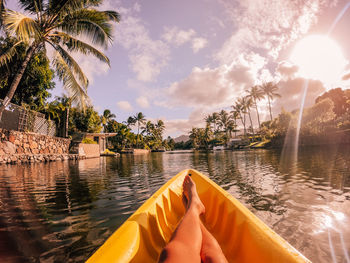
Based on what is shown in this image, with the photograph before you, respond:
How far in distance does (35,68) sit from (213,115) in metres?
57.4

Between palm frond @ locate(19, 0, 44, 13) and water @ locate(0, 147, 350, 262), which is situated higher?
palm frond @ locate(19, 0, 44, 13)

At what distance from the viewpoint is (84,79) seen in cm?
819

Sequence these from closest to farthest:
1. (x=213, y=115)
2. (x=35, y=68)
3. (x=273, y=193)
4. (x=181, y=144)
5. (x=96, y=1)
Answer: (x=273, y=193) < (x=96, y=1) < (x=35, y=68) < (x=213, y=115) < (x=181, y=144)

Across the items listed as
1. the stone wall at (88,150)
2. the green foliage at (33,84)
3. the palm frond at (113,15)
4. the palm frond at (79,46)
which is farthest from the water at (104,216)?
the stone wall at (88,150)

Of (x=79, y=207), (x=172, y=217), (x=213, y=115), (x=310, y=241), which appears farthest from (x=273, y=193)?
(x=213, y=115)

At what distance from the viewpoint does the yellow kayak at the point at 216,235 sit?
982 millimetres

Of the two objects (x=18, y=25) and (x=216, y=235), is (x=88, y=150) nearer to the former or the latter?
(x=18, y=25)

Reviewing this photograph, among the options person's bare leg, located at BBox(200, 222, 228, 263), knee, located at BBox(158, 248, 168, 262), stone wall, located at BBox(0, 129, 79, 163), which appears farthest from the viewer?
stone wall, located at BBox(0, 129, 79, 163)

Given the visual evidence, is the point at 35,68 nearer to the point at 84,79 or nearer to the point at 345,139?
the point at 84,79

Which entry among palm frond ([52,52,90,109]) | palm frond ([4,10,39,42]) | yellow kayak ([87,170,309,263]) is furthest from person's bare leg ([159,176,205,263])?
palm frond ([52,52,90,109])

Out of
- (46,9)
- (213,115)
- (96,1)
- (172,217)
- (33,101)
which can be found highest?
(213,115)

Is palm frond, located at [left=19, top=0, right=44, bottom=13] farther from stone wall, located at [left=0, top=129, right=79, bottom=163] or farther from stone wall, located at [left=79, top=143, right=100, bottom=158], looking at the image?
stone wall, located at [left=79, top=143, right=100, bottom=158]

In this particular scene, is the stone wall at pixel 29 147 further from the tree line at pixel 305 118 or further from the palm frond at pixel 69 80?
the tree line at pixel 305 118

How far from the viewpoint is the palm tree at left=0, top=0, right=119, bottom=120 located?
6.72m
